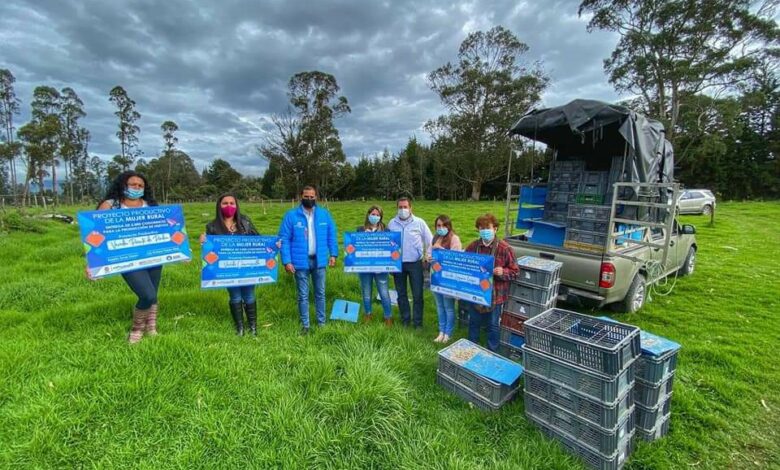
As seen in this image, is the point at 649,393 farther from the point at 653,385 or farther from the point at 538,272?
the point at 538,272

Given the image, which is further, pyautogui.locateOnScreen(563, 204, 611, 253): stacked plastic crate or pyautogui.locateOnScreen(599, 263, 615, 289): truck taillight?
pyautogui.locateOnScreen(563, 204, 611, 253): stacked plastic crate

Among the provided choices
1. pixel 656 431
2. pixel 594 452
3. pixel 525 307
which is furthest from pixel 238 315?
pixel 656 431

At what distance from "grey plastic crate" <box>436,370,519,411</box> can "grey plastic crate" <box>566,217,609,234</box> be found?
3.43 meters

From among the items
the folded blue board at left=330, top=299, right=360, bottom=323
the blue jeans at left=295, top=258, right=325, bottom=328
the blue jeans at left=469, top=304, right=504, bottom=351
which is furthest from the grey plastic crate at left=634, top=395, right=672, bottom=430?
the blue jeans at left=295, top=258, right=325, bottom=328

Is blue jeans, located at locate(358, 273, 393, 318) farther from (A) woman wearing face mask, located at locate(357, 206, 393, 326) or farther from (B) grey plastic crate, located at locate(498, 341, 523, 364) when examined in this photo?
(B) grey plastic crate, located at locate(498, 341, 523, 364)

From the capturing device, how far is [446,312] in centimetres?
415

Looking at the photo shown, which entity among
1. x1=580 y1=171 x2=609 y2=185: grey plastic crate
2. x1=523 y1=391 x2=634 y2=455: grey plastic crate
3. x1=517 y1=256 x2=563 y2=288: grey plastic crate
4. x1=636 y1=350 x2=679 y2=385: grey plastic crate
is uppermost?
x1=580 y1=171 x2=609 y2=185: grey plastic crate

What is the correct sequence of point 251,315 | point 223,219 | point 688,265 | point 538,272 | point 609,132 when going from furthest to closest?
point 688,265 < point 609,132 < point 251,315 < point 223,219 < point 538,272

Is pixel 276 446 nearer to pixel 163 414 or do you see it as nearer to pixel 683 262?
pixel 163 414

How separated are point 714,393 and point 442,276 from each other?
9.27ft

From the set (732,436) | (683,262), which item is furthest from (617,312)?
(683,262)

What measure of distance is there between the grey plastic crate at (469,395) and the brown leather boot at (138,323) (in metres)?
3.04

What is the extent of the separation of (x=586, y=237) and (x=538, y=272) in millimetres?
2466

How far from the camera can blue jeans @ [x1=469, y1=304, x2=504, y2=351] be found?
12.4ft
